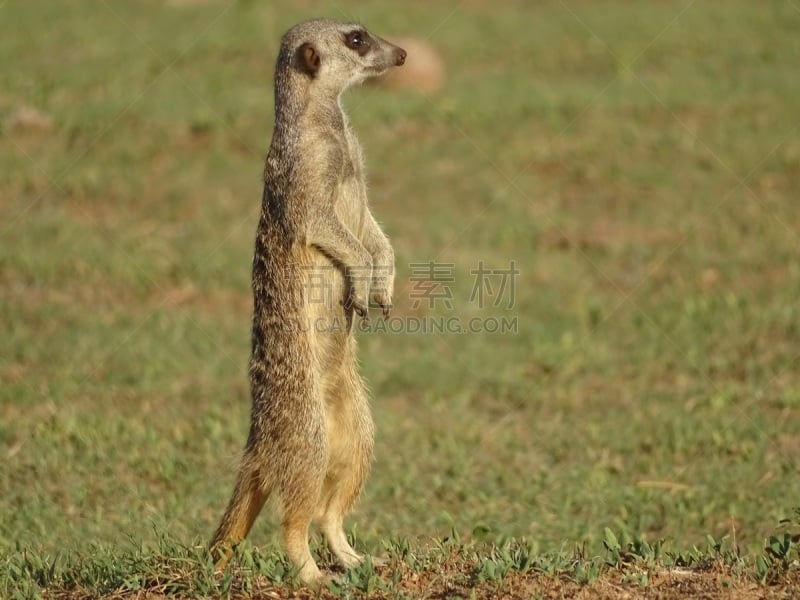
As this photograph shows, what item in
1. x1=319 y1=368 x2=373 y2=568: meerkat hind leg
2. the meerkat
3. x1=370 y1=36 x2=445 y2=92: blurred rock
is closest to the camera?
the meerkat

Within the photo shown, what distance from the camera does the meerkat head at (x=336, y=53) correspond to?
4574mm

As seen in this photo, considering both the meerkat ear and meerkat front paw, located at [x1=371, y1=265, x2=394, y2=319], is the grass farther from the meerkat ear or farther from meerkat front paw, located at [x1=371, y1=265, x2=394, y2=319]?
the meerkat ear

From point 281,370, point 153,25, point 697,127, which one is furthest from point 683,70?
point 281,370

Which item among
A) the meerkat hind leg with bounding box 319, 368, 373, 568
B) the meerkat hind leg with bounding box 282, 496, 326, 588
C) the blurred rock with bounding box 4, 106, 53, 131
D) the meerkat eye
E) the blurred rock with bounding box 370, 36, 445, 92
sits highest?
the blurred rock with bounding box 370, 36, 445, 92

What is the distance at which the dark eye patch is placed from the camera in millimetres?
4719

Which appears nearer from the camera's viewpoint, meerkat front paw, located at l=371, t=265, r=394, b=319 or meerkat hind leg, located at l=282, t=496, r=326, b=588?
meerkat hind leg, located at l=282, t=496, r=326, b=588

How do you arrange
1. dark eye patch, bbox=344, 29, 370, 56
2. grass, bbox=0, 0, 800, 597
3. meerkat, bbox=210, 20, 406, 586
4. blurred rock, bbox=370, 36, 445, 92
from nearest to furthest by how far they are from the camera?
meerkat, bbox=210, 20, 406, 586
dark eye patch, bbox=344, 29, 370, 56
grass, bbox=0, 0, 800, 597
blurred rock, bbox=370, 36, 445, 92

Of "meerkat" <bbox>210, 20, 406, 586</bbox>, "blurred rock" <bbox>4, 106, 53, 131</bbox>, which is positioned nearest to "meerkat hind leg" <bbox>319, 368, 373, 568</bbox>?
"meerkat" <bbox>210, 20, 406, 586</bbox>

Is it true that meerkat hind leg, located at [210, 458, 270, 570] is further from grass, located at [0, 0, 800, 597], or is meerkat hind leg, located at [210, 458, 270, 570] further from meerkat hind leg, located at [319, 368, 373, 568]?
meerkat hind leg, located at [319, 368, 373, 568]

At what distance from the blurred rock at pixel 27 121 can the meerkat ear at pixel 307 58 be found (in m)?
7.90

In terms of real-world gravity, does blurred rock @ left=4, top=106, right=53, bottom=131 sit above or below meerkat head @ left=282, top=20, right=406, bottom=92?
above

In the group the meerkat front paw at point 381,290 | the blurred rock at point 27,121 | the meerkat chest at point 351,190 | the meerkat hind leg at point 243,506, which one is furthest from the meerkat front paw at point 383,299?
the blurred rock at point 27,121

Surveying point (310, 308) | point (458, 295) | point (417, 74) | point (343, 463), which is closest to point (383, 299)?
point (310, 308)

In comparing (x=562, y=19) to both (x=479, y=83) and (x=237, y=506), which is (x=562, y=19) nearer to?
(x=479, y=83)
